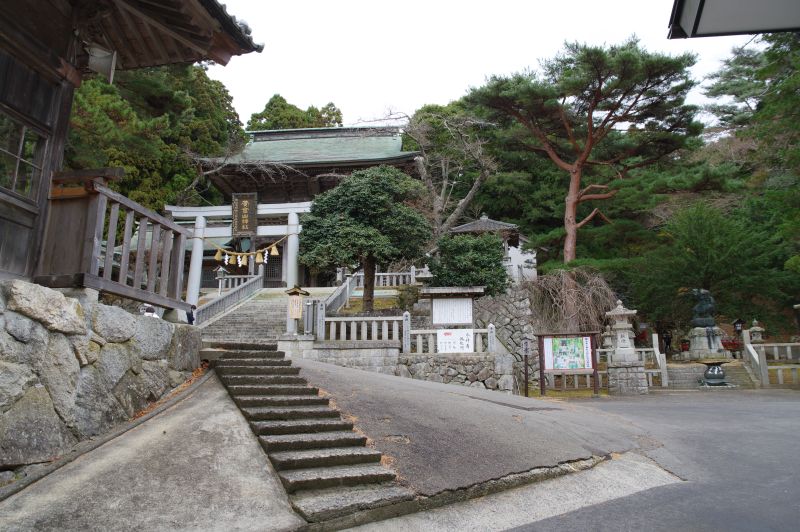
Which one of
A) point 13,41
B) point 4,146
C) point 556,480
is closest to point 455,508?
point 556,480

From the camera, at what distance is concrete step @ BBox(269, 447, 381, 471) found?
4398 millimetres

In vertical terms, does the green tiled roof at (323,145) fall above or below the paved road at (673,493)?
above

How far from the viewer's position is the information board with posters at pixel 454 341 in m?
13.5

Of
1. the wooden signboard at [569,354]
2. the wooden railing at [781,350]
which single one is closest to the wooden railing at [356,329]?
the wooden signboard at [569,354]

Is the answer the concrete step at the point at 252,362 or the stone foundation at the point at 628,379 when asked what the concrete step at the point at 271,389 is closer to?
the concrete step at the point at 252,362

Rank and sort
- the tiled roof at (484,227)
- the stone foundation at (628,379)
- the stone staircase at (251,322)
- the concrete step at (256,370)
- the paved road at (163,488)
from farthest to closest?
1. the tiled roof at (484,227)
2. the stone staircase at (251,322)
3. the stone foundation at (628,379)
4. the concrete step at (256,370)
5. the paved road at (163,488)

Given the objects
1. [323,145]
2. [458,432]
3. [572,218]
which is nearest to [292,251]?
[323,145]

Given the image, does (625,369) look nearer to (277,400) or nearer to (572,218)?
(572,218)

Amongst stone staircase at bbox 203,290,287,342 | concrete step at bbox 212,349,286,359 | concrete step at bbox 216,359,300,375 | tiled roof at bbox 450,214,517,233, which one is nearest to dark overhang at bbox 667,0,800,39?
concrete step at bbox 216,359,300,375

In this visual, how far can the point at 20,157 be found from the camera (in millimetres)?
4742

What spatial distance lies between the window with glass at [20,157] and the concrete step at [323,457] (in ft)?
11.0

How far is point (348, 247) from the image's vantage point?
16.2 metres

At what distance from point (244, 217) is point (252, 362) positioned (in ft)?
54.6

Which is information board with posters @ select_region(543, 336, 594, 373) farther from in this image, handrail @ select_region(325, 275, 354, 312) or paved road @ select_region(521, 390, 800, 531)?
handrail @ select_region(325, 275, 354, 312)
